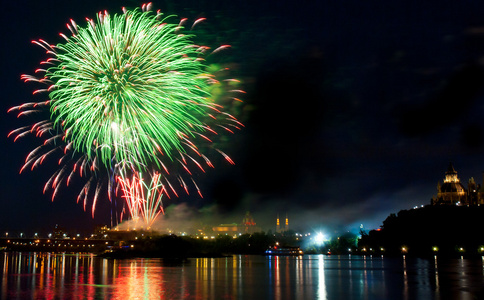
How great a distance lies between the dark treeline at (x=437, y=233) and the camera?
15438 cm

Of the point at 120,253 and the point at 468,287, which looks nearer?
the point at 468,287

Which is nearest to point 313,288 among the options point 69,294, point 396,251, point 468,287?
point 468,287

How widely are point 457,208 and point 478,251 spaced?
3391cm

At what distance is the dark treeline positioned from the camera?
506 feet

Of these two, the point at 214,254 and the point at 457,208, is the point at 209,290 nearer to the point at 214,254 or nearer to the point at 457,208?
the point at 214,254

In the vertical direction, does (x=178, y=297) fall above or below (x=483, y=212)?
below

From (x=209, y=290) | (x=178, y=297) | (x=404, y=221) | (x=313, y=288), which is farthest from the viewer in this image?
(x=404, y=221)

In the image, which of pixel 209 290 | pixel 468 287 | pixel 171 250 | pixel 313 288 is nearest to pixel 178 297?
pixel 209 290

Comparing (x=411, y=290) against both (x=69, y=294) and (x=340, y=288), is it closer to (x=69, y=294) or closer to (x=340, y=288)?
(x=340, y=288)

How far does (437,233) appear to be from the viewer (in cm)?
16262

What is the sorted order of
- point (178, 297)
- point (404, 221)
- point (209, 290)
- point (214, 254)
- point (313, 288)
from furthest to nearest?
point (404, 221), point (214, 254), point (313, 288), point (209, 290), point (178, 297)

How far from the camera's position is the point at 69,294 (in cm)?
3572

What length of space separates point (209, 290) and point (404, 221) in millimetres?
156560

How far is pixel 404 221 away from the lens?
184 meters
